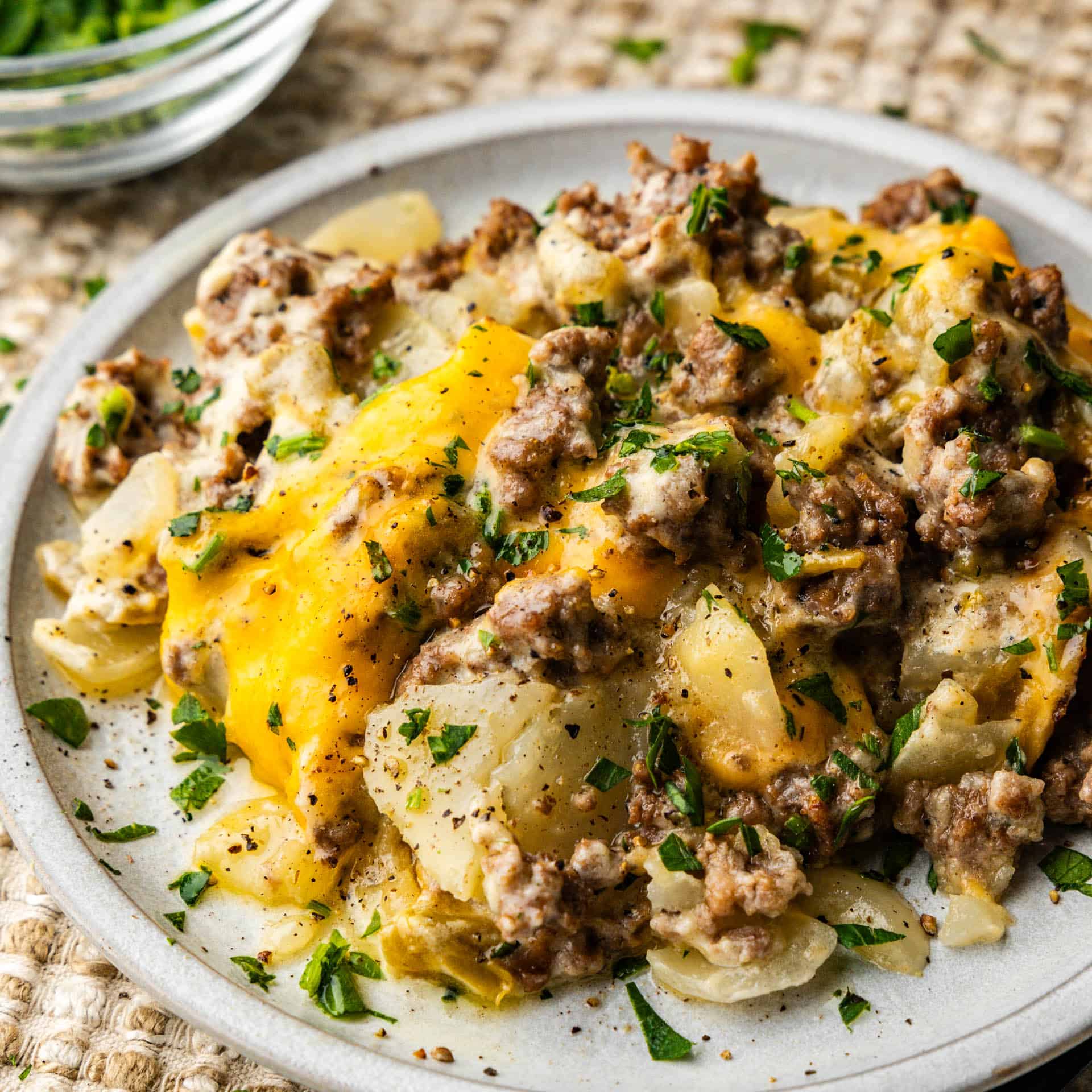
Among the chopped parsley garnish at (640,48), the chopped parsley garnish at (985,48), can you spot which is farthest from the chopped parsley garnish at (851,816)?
the chopped parsley garnish at (640,48)

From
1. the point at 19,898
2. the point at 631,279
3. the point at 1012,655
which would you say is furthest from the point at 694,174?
the point at 19,898

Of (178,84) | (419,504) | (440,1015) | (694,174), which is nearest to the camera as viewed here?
(440,1015)

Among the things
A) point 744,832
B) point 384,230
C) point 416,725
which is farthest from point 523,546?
point 384,230

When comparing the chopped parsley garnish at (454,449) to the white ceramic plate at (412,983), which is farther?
the chopped parsley garnish at (454,449)

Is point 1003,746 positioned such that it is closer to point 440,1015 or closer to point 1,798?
point 440,1015

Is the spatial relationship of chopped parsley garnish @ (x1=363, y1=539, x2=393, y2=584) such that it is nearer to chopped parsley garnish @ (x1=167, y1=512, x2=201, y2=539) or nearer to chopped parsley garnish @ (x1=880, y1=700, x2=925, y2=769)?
chopped parsley garnish @ (x1=167, y1=512, x2=201, y2=539)

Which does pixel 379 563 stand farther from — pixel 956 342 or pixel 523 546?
pixel 956 342

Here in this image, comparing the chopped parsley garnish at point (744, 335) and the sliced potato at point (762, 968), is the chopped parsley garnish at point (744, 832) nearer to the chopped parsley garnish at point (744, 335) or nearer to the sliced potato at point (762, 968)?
the sliced potato at point (762, 968)
